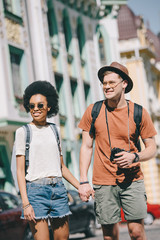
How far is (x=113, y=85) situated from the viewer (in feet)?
21.5

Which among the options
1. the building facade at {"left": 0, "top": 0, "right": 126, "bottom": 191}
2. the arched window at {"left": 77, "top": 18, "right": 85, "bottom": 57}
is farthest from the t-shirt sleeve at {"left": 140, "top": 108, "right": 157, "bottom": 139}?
the arched window at {"left": 77, "top": 18, "right": 85, "bottom": 57}

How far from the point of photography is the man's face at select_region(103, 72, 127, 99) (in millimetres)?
6508

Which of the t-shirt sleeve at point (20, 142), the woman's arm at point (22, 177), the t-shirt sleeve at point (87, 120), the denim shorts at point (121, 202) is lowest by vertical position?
the denim shorts at point (121, 202)

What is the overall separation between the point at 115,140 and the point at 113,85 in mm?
560

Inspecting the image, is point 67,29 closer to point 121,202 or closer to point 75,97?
point 75,97

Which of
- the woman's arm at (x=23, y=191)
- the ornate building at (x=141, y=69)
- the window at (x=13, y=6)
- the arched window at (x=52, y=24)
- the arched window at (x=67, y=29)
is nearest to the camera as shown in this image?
the woman's arm at (x=23, y=191)

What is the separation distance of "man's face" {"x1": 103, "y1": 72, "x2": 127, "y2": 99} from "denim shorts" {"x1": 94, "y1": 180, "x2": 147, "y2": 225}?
0.89m

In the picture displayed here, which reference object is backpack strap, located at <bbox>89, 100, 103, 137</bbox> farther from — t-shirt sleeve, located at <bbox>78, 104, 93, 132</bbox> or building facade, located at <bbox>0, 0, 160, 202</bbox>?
building facade, located at <bbox>0, 0, 160, 202</bbox>

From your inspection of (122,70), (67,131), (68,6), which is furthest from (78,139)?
(122,70)

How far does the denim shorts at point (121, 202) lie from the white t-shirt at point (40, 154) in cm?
50

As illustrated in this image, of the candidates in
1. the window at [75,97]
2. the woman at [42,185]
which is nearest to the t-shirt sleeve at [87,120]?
the woman at [42,185]

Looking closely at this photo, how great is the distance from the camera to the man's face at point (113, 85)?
6508mm

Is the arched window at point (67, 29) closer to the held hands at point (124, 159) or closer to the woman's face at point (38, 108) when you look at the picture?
the woman's face at point (38, 108)

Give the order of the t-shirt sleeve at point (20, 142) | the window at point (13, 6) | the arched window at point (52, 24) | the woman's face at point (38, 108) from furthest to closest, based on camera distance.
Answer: the arched window at point (52, 24) → the window at point (13, 6) → the woman's face at point (38, 108) → the t-shirt sleeve at point (20, 142)
